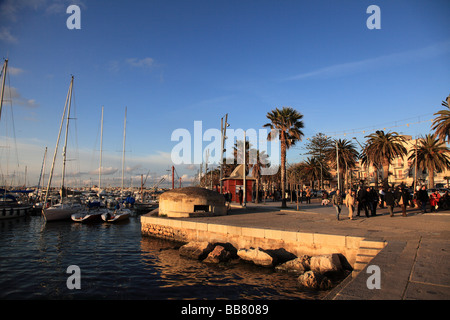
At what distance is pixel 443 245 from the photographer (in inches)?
333

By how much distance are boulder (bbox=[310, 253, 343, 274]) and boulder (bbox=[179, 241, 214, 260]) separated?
16.1 feet

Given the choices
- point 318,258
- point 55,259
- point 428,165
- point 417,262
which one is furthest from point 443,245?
point 428,165

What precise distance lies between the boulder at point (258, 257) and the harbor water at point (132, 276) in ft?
0.83

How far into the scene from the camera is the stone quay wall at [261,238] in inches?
396

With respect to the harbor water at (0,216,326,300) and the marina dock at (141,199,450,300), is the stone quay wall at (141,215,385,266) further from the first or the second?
the harbor water at (0,216,326,300)

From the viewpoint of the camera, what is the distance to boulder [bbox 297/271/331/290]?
28.2 feet

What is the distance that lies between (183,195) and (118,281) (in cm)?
894

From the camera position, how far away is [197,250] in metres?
13.0

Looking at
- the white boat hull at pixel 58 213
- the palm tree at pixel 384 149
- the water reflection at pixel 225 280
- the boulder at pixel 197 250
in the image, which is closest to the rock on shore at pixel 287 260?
the boulder at pixel 197 250

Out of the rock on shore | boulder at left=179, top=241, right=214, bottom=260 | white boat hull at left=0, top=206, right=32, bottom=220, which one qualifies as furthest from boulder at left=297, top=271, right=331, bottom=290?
white boat hull at left=0, top=206, right=32, bottom=220

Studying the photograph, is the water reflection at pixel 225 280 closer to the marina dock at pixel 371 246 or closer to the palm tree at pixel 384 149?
the marina dock at pixel 371 246

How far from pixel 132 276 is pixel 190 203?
27.0 ft

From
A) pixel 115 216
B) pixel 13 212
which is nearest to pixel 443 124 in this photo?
pixel 115 216

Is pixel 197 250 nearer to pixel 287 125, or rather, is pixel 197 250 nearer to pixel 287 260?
pixel 287 260
